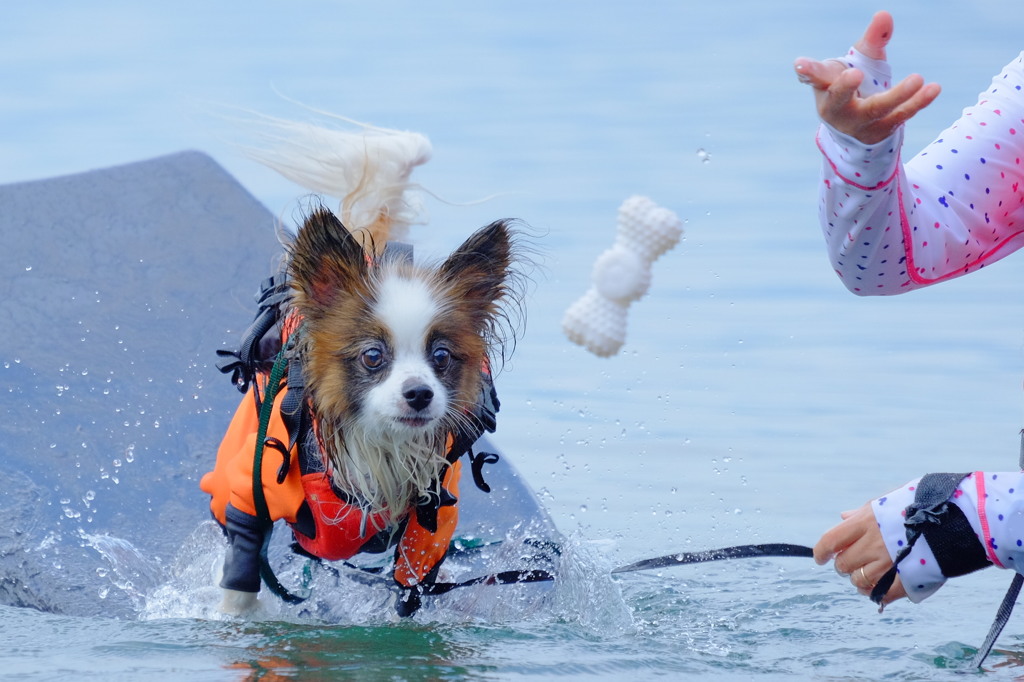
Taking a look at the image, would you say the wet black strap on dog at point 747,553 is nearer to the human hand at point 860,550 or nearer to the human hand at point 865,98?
the human hand at point 860,550

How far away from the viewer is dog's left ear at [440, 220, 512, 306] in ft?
8.68

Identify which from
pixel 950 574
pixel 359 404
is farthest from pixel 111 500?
pixel 950 574

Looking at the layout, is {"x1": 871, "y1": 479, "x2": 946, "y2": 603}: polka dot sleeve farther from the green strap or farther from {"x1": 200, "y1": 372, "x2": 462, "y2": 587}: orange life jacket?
the green strap

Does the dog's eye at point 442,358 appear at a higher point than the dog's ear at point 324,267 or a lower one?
lower

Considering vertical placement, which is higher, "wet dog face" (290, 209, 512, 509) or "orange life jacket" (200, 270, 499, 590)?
"wet dog face" (290, 209, 512, 509)

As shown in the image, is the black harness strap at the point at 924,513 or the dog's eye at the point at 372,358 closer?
the black harness strap at the point at 924,513

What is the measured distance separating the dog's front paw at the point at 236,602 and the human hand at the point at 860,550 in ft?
4.40

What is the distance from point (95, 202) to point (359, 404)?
2966 millimetres

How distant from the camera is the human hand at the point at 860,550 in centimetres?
202

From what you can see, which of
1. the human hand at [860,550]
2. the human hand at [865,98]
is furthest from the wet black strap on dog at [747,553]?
the human hand at [865,98]

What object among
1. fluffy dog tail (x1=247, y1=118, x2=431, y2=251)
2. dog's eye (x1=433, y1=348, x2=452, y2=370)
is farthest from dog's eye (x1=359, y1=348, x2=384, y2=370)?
fluffy dog tail (x1=247, y1=118, x2=431, y2=251)

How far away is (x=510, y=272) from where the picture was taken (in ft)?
8.86

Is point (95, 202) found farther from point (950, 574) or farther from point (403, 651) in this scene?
point (950, 574)

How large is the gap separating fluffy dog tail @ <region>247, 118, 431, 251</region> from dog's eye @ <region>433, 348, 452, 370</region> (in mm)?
512
